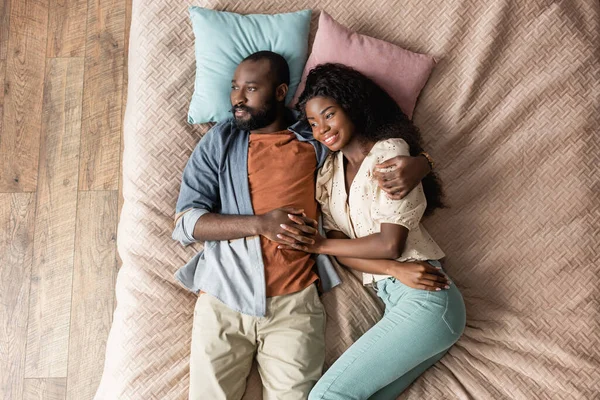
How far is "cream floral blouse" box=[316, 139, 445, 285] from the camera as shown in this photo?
58.6 inches

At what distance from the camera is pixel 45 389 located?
6.24 ft

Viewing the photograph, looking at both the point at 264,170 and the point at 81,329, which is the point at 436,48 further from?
the point at 81,329

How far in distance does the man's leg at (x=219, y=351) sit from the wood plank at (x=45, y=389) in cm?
67

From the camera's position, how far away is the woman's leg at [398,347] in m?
1.43

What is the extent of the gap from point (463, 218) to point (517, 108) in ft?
1.16

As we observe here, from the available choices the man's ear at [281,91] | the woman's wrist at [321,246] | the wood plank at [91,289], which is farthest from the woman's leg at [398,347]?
the wood plank at [91,289]

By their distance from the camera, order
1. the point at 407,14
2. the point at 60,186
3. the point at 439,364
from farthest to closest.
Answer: the point at 60,186 < the point at 407,14 < the point at 439,364

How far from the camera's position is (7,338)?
1947mm

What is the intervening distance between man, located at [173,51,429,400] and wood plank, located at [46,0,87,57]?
901 millimetres

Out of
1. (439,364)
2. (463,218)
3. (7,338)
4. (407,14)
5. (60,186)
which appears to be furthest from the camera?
(60,186)

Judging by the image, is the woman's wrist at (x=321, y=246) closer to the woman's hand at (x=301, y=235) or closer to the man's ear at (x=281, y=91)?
the woman's hand at (x=301, y=235)


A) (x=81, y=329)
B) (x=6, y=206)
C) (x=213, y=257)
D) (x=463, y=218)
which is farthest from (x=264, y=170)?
(x=6, y=206)

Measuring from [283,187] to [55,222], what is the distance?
93 cm

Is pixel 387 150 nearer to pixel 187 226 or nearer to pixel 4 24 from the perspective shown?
pixel 187 226
